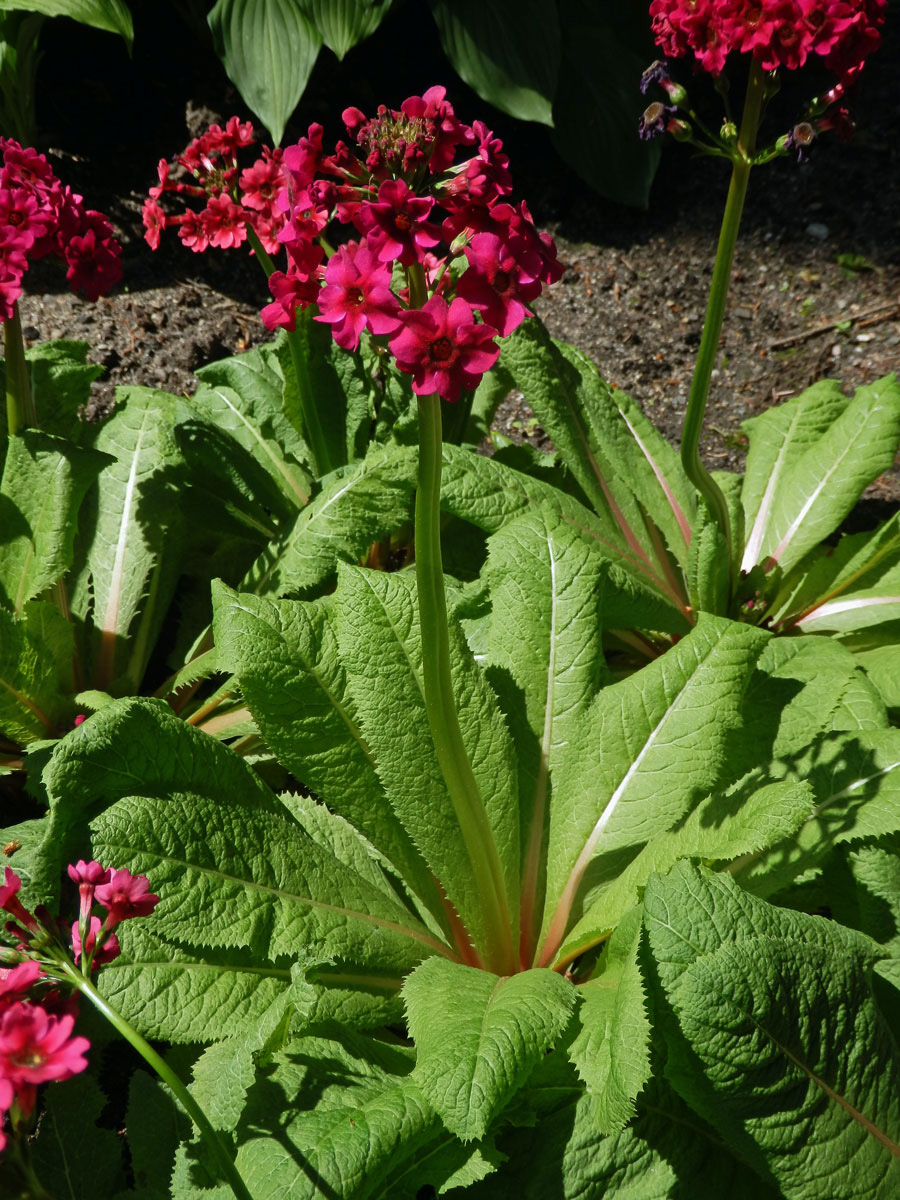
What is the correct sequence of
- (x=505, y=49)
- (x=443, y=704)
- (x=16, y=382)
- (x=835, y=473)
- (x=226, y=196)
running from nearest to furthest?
1. (x=443, y=704)
2. (x=16, y=382)
3. (x=226, y=196)
4. (x=835, y=473)
5. (x=505, y=49)

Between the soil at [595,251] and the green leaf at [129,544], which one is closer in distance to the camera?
the green leaf at [129,544]

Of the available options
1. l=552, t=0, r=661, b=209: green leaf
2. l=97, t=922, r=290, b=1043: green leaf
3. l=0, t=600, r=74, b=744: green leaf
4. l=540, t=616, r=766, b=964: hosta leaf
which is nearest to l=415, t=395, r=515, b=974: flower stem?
l=540, t=616, r=766, b=964: hosta leaf

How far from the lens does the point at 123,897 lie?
1.30m

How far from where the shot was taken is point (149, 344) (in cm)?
365

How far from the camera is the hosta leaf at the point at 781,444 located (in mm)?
3104

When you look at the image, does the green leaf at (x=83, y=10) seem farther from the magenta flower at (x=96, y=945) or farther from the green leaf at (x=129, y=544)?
the magenta flower at (x=96, y=945)

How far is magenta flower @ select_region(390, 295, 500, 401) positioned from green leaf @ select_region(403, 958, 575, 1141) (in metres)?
0.90

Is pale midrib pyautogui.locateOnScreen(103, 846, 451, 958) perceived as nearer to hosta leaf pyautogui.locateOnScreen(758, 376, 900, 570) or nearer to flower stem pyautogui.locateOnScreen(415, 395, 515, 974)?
flower stem pyautogui.locateOnScreen(415, 395, 515, 974)

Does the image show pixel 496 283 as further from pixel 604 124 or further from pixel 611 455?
pixel 604 124

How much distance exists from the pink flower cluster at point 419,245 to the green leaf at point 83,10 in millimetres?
2559

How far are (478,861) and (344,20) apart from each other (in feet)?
10.9

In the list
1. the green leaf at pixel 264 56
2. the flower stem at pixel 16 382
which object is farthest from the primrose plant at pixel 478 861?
the green leaf at pixel 264 56

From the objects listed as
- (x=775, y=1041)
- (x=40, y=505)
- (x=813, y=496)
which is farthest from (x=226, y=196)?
(x=775, y=1041)

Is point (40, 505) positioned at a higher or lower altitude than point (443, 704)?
higher
